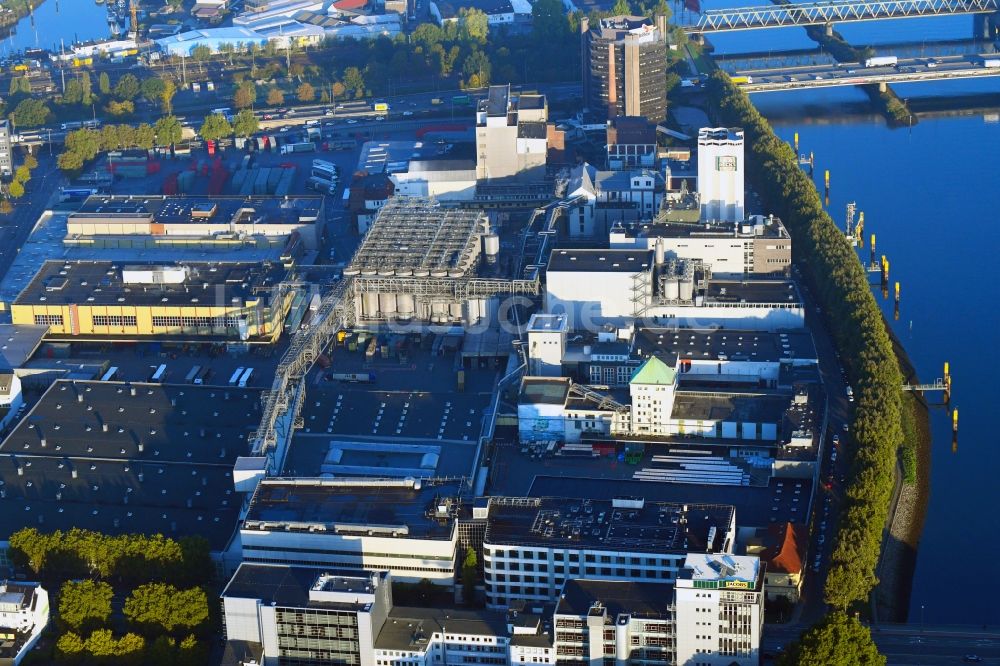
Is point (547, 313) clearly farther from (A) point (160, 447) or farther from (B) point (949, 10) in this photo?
(B) point (949, 10)

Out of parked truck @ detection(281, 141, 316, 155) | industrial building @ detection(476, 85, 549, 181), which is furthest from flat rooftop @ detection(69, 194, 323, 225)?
parked truck @ detection(281, 141, 316, 155)

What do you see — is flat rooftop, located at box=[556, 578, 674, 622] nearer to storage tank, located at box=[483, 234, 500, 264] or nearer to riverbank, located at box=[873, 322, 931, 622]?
riverbank, located at box=[873, 322, 931, 622]

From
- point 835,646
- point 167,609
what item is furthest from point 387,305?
point 835,646

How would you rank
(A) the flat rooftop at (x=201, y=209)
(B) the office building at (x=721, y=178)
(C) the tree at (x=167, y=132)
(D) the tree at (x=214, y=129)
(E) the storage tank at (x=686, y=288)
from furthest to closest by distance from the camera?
(D) the tree at (x=214, y=129)
(C) the tree at (x=167, y=132)
(A) the flat rooftop at (x=201, y=209)
(B) the office building at (x=721, y=178)
(E) the storage tank at (x=686, y=288)

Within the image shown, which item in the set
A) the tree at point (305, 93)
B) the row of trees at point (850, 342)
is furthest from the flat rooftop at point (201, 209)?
the tree at point (305, 93)

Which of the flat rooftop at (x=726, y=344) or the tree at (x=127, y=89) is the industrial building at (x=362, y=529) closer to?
the flat rooftop at (x=726, y=344)
